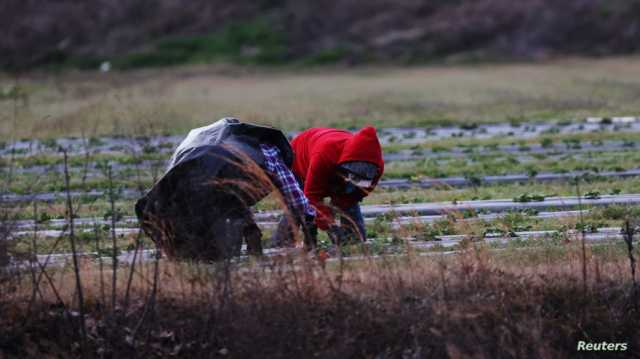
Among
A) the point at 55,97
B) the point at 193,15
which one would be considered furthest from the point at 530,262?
the point at 193,15

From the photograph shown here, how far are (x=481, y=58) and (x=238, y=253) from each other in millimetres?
38075

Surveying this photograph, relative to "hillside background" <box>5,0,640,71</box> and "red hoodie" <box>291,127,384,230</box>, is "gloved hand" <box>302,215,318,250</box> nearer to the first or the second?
"red hoodie" <box>291,127,384,230</box>

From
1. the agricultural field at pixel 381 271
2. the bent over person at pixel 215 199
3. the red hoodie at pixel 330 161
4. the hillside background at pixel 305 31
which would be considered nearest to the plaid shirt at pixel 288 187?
the bent over person at pixel 215 199

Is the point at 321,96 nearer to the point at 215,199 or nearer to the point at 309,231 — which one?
the point at 309,231

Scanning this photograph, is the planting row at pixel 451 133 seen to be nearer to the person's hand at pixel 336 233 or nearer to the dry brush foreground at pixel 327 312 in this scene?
the person's hand at pixel 336 233

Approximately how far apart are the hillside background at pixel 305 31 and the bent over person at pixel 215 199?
3733cm

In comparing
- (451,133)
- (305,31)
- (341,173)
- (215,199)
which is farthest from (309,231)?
(305,31)

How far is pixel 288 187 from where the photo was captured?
1002 centimetres

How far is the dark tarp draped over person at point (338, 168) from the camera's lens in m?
10.1

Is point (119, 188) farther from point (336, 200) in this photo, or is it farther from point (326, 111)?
point (326, 111)

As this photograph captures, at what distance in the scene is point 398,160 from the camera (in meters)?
18.6

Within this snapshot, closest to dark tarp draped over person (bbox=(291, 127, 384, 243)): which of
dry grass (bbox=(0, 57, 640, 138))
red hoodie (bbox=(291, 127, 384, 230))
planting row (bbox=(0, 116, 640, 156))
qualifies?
red hoodie (bbox=(291, 127, 384, 230))

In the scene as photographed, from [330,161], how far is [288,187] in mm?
567

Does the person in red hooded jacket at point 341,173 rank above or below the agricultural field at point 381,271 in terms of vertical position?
above
